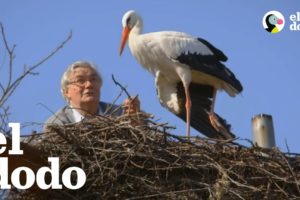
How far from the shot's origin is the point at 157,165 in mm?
4391

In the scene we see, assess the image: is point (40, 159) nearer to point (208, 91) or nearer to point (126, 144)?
point (126, 144)

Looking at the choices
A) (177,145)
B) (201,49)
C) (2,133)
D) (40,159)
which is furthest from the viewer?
(201,49)

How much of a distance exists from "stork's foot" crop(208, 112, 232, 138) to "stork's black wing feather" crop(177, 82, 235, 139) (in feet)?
0.17

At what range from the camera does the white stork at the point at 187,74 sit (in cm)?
662

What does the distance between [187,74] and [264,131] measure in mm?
1885

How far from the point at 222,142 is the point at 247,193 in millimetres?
369

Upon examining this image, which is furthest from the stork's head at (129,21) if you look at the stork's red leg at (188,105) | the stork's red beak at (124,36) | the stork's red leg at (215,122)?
the stork's red leg at (215,122)

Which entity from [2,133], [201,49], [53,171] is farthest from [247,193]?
[201,49]

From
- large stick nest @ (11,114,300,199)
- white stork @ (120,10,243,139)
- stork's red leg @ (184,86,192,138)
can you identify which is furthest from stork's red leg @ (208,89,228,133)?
large stick nest @ (11,114,300,199)

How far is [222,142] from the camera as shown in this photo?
4547 millimetres

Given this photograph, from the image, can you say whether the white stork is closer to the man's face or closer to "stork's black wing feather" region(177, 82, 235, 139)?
"stork's black wing feather" region(177, 82, 235, 139)

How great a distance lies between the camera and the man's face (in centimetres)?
541

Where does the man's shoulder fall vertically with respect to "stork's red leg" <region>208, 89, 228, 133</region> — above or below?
below

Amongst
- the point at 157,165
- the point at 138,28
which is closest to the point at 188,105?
the point at 138,28
